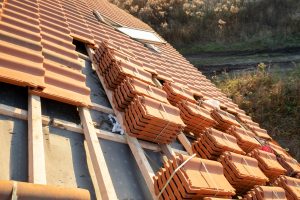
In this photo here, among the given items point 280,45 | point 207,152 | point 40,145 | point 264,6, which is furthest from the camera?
point 264,6

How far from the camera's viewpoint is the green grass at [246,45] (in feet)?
84.1

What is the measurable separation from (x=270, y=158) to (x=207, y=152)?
6.23 ft

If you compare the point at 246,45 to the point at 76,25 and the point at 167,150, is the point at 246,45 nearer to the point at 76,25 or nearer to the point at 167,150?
the point at 76,25

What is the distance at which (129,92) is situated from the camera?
4.94 meters

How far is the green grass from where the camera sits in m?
25.6

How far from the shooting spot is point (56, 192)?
2547mm

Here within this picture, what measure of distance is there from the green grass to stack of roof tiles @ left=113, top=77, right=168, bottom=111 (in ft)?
→ 70.2

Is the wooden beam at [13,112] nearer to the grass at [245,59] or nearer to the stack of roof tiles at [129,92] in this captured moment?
the stack of roof tiles at [129,92]

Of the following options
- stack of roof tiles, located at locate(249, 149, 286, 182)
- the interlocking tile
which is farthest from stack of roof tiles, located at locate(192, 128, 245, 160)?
the interlocking tile

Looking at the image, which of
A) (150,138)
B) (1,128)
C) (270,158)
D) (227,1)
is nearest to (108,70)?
(150,138)

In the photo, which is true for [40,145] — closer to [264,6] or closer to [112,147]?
[112,147]

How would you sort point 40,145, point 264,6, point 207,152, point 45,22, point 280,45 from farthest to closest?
point 264,6
point 280,45
point 45,22
point 207,152
point 40,145

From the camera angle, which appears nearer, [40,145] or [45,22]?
[40,145]

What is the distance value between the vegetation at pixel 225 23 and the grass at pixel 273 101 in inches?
291
